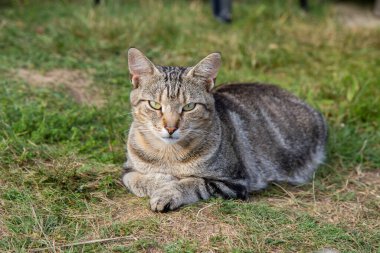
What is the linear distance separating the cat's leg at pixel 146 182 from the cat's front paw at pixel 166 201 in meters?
0.14

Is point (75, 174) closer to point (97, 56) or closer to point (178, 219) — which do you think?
point (178, 219)

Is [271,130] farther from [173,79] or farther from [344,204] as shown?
[173,79]

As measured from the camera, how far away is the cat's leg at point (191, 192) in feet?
12.0

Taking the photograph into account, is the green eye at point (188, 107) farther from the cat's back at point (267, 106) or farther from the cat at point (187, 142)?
the cat's back at point (267, 106)

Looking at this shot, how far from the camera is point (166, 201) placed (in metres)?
3.64

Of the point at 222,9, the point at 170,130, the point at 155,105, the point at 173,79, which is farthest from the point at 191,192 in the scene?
the point at 222,9

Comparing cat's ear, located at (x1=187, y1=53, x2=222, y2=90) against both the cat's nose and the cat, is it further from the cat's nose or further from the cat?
the cat's nose

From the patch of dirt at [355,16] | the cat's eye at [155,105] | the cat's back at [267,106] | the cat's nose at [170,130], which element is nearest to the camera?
the cat's nose at [170,130]

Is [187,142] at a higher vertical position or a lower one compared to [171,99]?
lower

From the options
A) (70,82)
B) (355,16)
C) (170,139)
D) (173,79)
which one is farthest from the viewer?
(355,16)

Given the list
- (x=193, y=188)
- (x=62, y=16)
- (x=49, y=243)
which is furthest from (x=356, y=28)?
(x=49, y=243)

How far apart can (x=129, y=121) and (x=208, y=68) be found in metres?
1.25

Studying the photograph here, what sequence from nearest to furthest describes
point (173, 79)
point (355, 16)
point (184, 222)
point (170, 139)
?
point (184, 222) < point (170, 139) < point (173, 79) < point (355, 16)

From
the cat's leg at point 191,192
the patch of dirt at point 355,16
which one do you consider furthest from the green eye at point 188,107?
the patch of dirt at point 355,16
